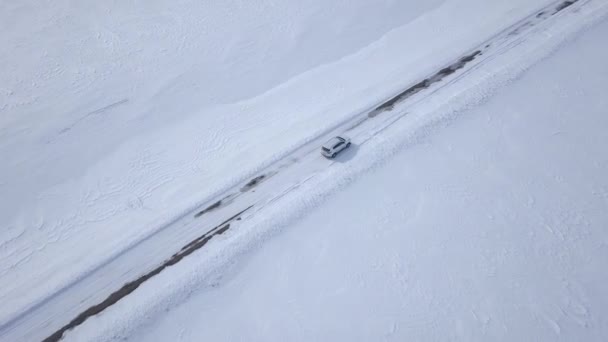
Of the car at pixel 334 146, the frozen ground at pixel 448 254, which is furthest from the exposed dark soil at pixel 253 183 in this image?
the car at pixel 334 146

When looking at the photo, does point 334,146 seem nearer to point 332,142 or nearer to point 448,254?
point 332,142

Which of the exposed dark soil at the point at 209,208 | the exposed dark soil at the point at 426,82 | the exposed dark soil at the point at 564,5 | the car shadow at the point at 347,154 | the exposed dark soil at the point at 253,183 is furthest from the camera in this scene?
the exposed dark soil at the point at 564,5

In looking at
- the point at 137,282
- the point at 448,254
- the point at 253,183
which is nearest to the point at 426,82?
the point at 448,254

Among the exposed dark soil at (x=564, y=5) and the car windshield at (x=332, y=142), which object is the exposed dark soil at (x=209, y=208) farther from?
the exposed dark soil at (x=564, y=5)

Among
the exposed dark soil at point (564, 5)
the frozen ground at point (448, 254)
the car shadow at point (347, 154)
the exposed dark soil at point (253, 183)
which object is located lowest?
the frozen ground at point (448, 254)

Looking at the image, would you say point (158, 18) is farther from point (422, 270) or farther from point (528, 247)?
point (528, 247)

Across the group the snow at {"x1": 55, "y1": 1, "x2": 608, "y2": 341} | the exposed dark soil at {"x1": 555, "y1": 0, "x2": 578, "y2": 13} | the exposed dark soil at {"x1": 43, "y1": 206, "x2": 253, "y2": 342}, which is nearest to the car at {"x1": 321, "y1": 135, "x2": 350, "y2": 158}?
the snow at {"x1": 55, "y1": 1, "x2": 608, "y2": 341}
